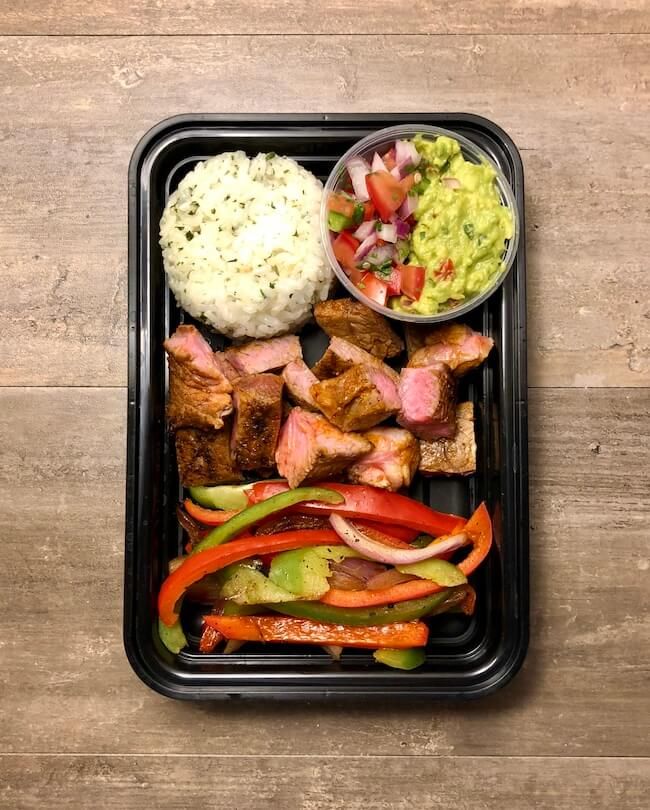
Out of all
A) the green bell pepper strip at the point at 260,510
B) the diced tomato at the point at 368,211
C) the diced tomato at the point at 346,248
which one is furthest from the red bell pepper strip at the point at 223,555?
the diced tomato at the point at 368,211

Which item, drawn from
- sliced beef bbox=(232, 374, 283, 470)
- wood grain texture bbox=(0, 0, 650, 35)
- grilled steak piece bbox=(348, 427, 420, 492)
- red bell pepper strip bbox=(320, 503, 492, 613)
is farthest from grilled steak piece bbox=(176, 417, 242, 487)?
wood grain texture bbox=(0, 0, 650, 35)

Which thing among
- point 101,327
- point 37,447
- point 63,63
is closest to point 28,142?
point 63,63

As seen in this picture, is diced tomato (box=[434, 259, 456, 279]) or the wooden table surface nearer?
diced tomato (box=[434, 259, 456, 279])

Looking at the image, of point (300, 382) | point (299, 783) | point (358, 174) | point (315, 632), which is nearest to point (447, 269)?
point (358, 174)

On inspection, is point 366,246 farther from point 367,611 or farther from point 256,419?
point 367,611

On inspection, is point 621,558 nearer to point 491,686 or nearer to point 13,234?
point 491,686

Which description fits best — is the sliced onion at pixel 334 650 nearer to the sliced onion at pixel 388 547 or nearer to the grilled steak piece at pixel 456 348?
the sliced onion at pixel 388 547

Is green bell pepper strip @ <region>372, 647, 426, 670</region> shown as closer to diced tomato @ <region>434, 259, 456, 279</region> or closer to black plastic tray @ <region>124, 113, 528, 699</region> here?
black plastic tray @ <region>124, 113, 528, 699</region>
